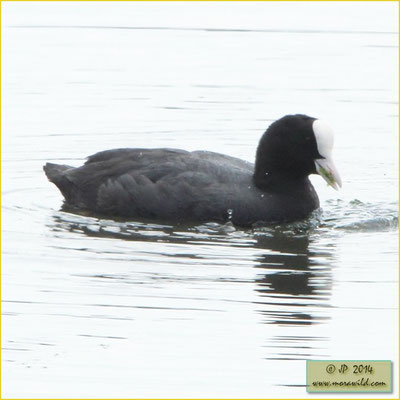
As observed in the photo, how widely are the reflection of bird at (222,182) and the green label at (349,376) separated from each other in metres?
3.00

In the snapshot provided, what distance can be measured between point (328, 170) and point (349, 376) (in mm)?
3328

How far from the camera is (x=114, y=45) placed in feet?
59.7

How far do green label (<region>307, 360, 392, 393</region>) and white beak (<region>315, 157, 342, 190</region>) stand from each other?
3063 millimetres

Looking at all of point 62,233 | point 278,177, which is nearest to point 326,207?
point 278,177

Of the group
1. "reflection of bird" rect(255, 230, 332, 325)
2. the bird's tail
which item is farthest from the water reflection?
the bird's tail

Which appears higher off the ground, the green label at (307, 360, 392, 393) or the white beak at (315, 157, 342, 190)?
the white beak at (315, 157, 342, 190)

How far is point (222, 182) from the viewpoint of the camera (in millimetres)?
10398

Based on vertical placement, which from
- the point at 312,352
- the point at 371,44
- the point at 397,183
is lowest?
the point at 312,352

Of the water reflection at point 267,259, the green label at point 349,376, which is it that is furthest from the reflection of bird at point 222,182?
the green label at point 349,376

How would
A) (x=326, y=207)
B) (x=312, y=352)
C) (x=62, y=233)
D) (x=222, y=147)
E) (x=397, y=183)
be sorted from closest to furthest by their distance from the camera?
(x=312, y=352) < (x=62, y=233) < (x=326, y=207) < (x=397, y=183) < (x=222, y=147)

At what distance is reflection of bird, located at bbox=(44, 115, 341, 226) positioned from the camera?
10.3 metres

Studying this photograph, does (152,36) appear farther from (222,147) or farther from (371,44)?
(222,147)

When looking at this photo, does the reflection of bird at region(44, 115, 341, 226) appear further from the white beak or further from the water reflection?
the water reflection

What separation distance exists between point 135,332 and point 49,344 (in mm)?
505
